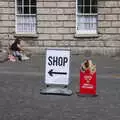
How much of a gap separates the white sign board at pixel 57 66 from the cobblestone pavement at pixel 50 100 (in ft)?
1.54

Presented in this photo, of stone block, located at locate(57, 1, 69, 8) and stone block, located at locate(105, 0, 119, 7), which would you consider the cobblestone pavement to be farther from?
stone block, located at locate(57, 1, 69, 8)

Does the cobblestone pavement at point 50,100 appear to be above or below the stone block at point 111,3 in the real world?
below

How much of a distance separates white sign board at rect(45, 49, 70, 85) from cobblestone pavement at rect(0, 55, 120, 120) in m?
0.47

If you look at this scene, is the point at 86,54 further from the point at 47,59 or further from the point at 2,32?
the point at 47,59

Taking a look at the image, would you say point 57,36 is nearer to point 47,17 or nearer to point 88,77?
point 47,17

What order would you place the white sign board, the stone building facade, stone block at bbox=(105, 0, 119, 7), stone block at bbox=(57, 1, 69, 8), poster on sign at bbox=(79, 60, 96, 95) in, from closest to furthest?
poster on sign at bbox=(79, 60, 96, 95) < the white sign board < stone block at bbox=(105, 0, 119, 7) < the stone building facade < stone block at bbox=(57, 1, 69, 8)

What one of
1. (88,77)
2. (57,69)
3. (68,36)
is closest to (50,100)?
(57,69)

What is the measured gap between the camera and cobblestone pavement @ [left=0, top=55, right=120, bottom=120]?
12.9 meters

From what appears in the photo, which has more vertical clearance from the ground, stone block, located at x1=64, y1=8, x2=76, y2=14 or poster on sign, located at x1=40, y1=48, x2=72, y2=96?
stone block, located at x1=64, y1=8, x2=76, y2=14

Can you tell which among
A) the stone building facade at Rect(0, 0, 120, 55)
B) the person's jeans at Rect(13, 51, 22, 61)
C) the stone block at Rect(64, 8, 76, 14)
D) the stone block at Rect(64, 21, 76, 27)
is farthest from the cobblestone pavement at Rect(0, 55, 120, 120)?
the stone block at Rect(64, 8, 76, 14)

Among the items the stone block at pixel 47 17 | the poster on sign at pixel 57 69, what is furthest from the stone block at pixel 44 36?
the poster on sign at pixel 57 69

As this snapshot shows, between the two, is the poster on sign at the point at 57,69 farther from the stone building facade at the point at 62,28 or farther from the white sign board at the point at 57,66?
the stone building facade at the point at 62,28

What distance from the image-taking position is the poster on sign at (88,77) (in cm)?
1573

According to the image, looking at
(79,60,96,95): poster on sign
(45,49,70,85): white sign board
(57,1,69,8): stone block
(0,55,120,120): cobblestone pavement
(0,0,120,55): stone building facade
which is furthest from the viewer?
(57,1,69,8): stone block
